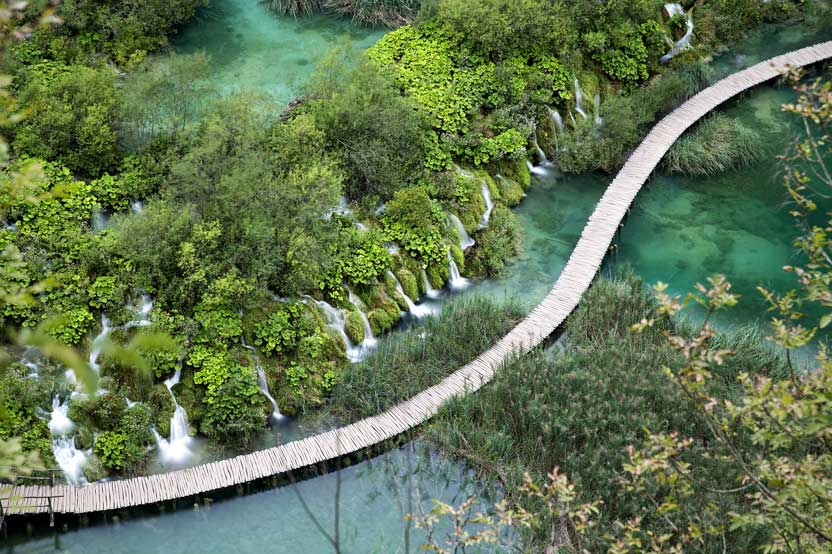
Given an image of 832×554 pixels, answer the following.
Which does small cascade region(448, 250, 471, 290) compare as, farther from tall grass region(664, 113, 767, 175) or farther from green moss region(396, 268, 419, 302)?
tall grass region(664, 113, 767, 175)

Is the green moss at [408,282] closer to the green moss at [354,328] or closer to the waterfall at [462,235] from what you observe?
the green moss at [354,328]

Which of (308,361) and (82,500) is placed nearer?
(82,500)

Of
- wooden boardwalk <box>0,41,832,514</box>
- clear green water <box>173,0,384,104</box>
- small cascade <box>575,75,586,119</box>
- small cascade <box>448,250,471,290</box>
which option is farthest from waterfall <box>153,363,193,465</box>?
small cascade <box>575,75,586,119</box>

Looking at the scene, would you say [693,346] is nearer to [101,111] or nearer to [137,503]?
[137,503]

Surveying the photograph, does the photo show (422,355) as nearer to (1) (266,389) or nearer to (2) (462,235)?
(1) (266,389)

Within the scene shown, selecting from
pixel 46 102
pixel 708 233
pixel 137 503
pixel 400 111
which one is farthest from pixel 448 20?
pixel 137 503

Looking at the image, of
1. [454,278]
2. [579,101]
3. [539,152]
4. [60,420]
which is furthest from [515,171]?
[60,420]
